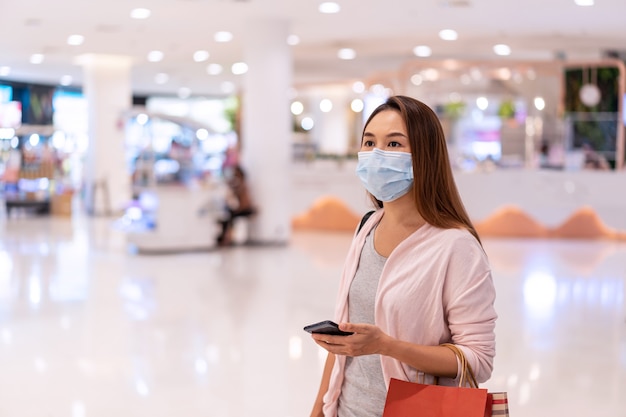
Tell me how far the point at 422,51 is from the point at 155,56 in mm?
5807

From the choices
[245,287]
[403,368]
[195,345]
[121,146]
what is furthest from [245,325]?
[121,146]

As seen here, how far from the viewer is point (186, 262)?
1167 cm

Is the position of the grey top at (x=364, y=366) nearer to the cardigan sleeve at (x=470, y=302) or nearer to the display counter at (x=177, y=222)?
the cardigan sleeve at (x=470, y=302)

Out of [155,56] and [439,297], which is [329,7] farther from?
[439,297]

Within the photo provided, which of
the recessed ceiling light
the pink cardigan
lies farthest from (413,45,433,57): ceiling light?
the pink cardigan

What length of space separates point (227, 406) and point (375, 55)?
14758 mm

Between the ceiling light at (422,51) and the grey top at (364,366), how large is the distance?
15.2 m

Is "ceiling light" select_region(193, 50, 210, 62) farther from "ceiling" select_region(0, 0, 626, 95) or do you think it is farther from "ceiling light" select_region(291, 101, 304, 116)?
"ceiling light" select_region(291, 101, 304, 116)

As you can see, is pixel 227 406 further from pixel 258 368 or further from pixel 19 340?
pixel 19 340

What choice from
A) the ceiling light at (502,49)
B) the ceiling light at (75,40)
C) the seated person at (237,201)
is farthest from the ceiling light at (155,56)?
the ceiling light at (502,49)

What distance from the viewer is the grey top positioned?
2.24 meters

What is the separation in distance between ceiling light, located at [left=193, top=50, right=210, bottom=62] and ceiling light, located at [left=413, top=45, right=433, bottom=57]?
4320mm

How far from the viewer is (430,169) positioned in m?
2.17

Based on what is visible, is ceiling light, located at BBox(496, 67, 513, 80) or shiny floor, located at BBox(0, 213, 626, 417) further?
ceiling light, located at BBox(496, 67, 513, 80)
